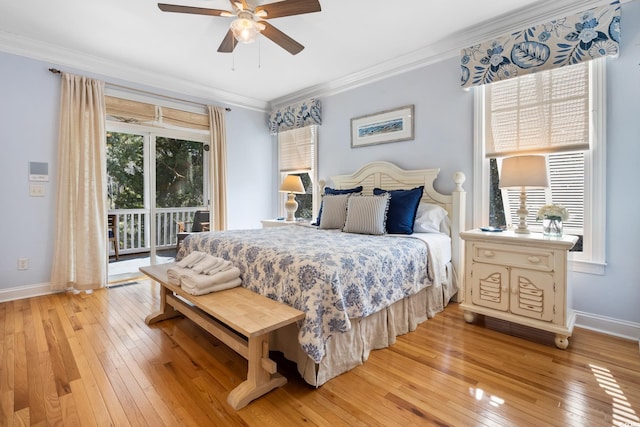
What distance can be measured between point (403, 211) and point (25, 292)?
4.00m

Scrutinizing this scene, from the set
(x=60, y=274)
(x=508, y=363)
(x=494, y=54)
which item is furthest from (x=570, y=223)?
(x=60, y=274)

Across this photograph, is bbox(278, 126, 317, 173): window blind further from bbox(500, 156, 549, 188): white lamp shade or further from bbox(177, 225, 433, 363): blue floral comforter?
bbox(500, 156, 549, 188): white lamp shade

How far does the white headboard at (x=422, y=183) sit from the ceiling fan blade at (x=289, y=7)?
195 centimetres

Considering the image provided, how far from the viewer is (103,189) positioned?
12.0 feet

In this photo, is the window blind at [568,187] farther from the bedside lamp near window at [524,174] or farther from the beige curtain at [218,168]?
the beige curtain at [218,168]

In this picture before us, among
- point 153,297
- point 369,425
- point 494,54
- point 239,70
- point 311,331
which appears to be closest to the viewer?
point 369,425

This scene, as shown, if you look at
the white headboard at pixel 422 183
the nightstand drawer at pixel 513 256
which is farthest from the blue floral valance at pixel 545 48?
the nightstand drawer at pixel 513 256

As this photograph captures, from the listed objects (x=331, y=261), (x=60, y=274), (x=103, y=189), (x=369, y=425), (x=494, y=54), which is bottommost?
(x=369, y=425)

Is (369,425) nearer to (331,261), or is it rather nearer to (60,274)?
(331,261)

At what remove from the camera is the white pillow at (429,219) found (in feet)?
10.1

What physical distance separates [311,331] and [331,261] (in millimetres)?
417

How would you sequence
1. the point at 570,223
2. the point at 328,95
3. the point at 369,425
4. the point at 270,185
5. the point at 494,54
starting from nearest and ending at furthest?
the point at 369,425, the point at 570,223, the point at 494,54, the point at 328,95, the point at 270,185

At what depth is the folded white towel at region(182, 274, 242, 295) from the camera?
206 cm

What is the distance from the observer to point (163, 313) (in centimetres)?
270
